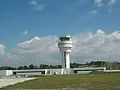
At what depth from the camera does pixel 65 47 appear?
370 feet

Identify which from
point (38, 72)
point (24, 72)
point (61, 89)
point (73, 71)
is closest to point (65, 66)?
point (73, 71)

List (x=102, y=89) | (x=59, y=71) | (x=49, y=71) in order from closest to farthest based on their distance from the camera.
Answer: (x=102, y=89), (x=59, y=71), (x=49, y=71)

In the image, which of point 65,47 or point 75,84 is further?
point 65,47

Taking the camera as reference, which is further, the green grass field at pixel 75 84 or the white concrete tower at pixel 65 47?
the white concrete tower at pixel 65 47

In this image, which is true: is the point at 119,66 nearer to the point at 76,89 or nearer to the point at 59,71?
the point at 59,71

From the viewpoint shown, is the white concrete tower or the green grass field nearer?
the green grass field

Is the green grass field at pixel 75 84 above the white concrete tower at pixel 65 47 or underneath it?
underneath

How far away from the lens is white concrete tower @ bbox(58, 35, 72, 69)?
112688 millimetres

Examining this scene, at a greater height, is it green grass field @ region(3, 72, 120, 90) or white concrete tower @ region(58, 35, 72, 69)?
white concrete tower @ region(58, 35, 72, 69)

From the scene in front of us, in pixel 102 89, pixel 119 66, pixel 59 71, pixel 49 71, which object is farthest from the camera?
pixel 119 66

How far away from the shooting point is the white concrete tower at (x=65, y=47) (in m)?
113

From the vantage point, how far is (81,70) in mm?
116438

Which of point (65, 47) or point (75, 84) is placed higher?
point (65, 47)

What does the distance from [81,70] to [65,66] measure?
31.3ft
